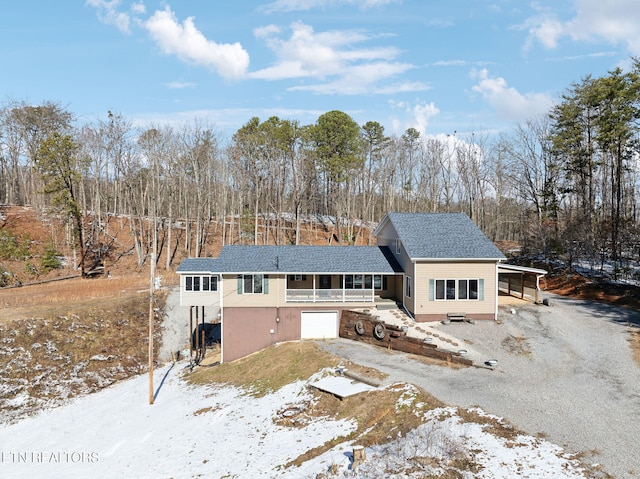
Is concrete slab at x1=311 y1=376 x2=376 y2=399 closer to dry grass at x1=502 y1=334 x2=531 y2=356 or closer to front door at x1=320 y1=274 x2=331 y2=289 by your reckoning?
dry grass at x1=502 y1=334 x2=531 y2=356

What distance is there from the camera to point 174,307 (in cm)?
3394

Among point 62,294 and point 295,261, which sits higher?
point 295,261

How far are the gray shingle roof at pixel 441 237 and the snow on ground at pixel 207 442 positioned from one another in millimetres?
10391

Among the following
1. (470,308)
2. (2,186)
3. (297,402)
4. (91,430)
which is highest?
(2,186)

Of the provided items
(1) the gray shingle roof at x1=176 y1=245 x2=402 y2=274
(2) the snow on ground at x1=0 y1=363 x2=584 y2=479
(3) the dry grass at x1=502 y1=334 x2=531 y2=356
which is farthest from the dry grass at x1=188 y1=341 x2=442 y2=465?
(3) the dry grass at x1=502 y1=334 x2=531 y2=356

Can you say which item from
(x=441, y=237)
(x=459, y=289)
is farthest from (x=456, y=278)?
(x=441, y=237)

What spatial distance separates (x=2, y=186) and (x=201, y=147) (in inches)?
1444

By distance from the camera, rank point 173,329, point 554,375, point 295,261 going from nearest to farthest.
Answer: point 554,375 < point 295,261 < point 173,329

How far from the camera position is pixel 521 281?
2931cm

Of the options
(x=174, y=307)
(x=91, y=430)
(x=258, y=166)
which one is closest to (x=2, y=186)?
(x=258, y=166)

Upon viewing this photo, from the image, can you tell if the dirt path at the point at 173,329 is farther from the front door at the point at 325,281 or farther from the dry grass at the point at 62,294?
the front door at the point at 325,281

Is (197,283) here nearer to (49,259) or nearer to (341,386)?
(341,386)

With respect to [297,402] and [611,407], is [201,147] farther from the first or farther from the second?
[611,407]

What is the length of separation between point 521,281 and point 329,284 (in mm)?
13024
